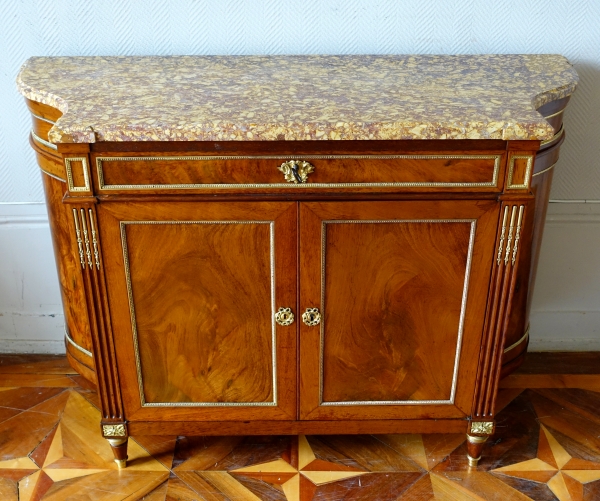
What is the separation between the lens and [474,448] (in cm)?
127

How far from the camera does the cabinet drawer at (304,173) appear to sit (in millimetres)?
990

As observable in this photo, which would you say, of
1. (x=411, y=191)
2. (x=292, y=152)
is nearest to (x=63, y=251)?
(x=292, y=152)

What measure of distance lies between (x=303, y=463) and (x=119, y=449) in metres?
0.34

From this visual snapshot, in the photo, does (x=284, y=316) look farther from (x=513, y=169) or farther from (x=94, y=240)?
(x=513, y=169)

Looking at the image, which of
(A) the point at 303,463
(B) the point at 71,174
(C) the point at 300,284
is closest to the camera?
(B) the point at 71,174

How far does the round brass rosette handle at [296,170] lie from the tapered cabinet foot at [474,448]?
59cm

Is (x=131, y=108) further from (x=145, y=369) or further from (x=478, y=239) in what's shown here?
(x=478, y=239)

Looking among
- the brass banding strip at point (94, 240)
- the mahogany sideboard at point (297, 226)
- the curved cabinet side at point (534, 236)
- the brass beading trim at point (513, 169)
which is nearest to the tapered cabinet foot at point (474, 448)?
the mahogany sideboard at point (297, 226)

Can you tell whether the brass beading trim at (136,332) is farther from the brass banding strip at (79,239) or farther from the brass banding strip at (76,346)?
the brass banding strip at (76,346)

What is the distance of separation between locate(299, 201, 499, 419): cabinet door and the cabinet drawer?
4cm

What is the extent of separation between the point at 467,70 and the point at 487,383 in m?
0.55

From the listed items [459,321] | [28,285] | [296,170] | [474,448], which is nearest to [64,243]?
[28,285]

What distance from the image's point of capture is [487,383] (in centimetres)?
119

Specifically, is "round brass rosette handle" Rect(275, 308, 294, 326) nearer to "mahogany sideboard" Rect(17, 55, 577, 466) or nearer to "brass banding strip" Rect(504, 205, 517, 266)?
"mahogany sideboard" Rect(17, 55, 577, 466)
